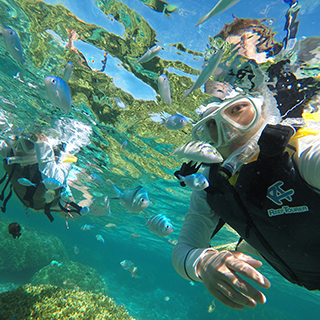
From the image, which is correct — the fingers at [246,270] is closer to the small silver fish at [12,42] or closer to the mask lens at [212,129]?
the mask lens at [212,129]

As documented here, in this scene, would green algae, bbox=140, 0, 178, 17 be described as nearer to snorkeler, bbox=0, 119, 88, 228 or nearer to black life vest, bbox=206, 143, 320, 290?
black life vest, bbox=206, 143, 320, 290

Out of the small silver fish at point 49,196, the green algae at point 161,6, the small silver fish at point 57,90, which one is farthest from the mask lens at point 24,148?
the green algae at point 161,6

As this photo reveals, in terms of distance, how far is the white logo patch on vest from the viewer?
175cm

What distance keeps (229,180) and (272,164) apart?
57cm

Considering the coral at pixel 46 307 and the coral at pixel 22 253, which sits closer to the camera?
the coral at pixel 46 307

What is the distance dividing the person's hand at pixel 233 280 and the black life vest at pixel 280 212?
64 centimetres

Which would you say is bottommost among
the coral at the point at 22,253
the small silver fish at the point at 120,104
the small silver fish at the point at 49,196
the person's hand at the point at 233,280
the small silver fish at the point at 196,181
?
the coral at the point at 22,253

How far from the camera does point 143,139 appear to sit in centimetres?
1088

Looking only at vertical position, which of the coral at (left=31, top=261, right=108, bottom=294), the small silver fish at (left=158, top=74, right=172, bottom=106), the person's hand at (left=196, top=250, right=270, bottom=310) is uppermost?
the small silver fish at (left=158, top=74, right=172, bottom=106)

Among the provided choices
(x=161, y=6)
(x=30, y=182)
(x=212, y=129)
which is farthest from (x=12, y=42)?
(x=212, y=129)

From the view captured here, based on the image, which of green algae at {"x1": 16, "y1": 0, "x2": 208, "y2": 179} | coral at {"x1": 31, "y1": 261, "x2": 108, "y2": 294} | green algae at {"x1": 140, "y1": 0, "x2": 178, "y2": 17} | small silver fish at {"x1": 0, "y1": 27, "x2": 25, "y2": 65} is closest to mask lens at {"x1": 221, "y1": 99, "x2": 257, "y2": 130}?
green algae at {"x1": 140, "y1": 0, "x2": 178, "y2": 17}

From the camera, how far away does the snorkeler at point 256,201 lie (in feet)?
4.67

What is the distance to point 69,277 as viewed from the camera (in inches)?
698

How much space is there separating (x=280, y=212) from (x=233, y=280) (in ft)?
3.07
